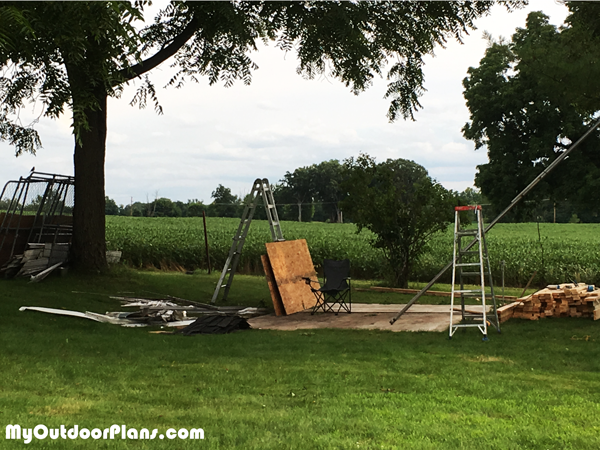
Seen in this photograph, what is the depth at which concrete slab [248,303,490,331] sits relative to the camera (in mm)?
9719

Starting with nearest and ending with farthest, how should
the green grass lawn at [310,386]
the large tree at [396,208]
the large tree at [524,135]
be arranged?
the green grass lawn at [310,386] → the large tree at [396,208] → the large tree at [524,135]

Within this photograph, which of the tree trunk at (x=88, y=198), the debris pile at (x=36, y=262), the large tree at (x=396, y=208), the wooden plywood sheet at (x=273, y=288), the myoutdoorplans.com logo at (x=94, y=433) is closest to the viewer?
the myoutdoorplans.com logo at (x=94, y=433)

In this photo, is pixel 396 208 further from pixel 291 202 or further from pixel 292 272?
pixel 291 202

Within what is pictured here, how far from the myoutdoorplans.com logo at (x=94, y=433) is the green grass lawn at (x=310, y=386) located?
3.0 inches

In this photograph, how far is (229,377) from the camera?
5840mm

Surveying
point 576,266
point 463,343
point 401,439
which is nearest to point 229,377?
point 401,439

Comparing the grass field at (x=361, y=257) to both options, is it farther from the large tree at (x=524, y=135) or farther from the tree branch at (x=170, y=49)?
the tree branch at (x=170, y=49)

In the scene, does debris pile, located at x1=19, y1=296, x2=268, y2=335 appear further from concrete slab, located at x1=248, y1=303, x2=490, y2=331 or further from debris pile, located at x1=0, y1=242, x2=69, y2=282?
debris pile, located at x1=0, y1=242, x2=69, y2=282

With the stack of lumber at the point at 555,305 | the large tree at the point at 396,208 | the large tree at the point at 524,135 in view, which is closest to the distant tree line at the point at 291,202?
the large tree at the point at 524,135

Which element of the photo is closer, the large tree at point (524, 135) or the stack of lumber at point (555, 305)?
the stack of lumber at point (555, 305)

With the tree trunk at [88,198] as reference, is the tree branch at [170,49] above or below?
above

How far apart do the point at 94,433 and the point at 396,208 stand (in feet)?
41.7

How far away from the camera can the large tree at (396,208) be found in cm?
1591

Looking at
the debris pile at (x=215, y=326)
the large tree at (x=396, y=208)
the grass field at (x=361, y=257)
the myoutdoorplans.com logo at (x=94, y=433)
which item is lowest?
the debris pile at (x=215, y=326)
